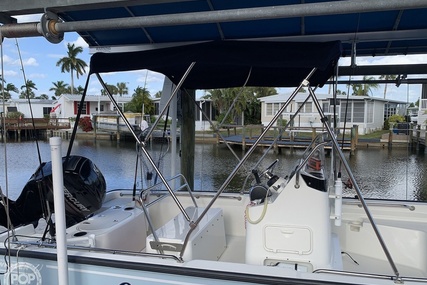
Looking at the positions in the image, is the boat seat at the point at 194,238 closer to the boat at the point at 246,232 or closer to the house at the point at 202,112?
the boat at the point at 246,232

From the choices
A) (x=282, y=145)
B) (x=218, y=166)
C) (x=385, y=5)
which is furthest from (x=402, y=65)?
(x=282, y=145)

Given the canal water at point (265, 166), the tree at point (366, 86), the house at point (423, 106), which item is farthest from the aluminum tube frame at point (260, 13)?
the canal water at point (265, 166)

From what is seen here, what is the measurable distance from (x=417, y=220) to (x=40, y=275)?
2973mm

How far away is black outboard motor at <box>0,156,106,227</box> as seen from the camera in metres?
2.80

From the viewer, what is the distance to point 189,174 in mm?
5734

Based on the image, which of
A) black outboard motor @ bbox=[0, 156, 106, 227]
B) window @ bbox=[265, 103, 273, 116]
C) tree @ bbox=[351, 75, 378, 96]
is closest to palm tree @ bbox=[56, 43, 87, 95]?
window @ bbox=[265, 103, 273, 116]

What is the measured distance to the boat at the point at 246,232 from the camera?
2.14 m

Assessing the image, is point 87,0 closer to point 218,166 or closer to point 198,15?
point 198,15

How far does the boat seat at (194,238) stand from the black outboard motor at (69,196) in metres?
0.70

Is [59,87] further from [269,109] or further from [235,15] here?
[235,15]

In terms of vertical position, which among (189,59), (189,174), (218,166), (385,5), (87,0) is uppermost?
(87,0)

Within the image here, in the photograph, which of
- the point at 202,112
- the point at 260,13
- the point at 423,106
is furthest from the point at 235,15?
the point at 423,106

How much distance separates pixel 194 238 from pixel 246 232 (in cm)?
37

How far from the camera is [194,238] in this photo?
2.49m
